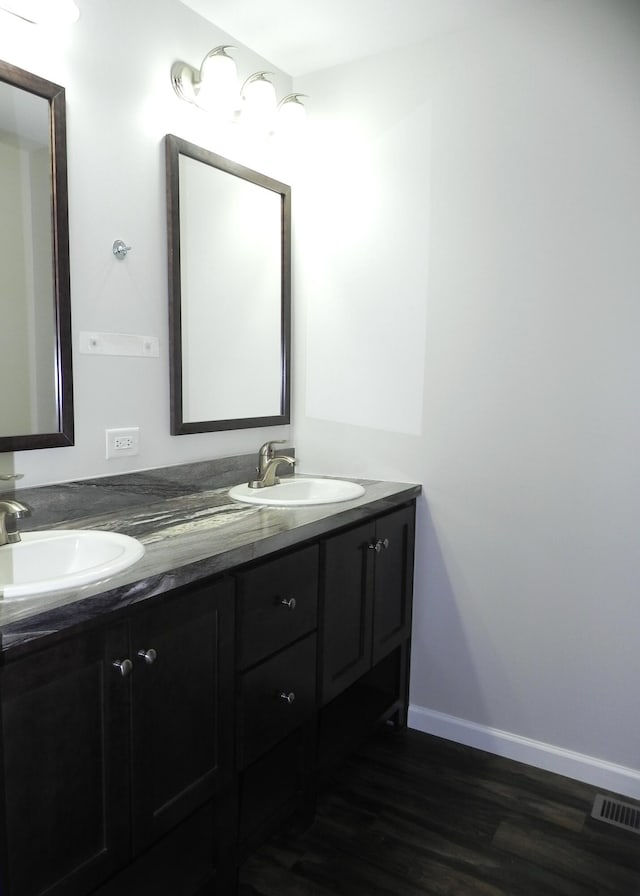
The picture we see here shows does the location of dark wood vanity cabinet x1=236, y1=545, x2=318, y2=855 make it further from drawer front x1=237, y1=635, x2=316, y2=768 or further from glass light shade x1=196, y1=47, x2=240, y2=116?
glass light shade x1=196, y1=47, x2=240, y2=116

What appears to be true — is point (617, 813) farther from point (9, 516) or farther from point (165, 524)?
point (9, 516)

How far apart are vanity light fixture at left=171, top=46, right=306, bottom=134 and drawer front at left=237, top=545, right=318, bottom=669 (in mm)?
1341

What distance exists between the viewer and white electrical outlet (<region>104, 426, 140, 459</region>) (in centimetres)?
171

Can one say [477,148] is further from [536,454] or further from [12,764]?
[12,764]

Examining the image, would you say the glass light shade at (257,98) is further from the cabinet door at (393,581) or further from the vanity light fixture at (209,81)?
the cabinet door at (393,581)

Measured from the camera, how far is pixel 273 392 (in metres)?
2.33

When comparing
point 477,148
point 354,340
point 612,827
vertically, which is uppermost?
point 477,148

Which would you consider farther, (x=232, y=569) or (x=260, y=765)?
(x=260, y=765)

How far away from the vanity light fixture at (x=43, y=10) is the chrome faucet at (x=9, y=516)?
3.45ft

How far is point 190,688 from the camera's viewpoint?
1253 millimetres

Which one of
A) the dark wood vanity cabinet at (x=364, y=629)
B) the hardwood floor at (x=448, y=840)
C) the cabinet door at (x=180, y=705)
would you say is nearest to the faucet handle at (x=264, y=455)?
the dark wood vanity cabinet at (x=364, y=629)

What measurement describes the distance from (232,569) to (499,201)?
1409 millimetres

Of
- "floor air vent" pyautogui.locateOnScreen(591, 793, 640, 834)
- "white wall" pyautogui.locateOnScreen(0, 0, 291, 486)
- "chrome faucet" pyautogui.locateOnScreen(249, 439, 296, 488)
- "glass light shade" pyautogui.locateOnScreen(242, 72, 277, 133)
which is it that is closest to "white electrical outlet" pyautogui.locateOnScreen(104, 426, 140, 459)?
"white wall" pyautogui.locateOnScreen(0, 0, 291, 486)

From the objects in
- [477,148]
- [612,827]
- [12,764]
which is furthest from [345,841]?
[477,148]
